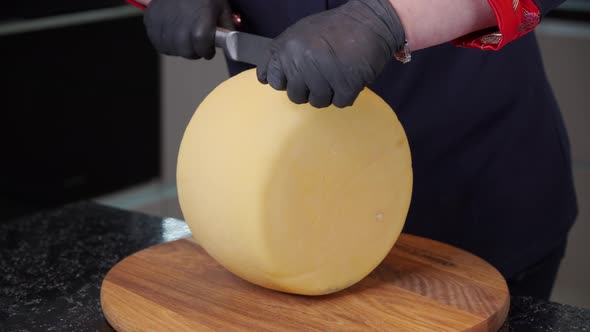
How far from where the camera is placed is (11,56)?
2.26 m

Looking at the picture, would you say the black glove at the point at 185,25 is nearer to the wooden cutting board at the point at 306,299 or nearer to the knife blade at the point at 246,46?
the knife blade at the point at 246,46

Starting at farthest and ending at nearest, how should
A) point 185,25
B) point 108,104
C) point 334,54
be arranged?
point 108,104
point 185,25
point 334,54

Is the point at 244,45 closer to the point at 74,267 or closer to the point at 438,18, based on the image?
Result: the point at 438,18

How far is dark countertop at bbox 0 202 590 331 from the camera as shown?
984mm

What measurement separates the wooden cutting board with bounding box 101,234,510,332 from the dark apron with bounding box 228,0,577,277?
234mm

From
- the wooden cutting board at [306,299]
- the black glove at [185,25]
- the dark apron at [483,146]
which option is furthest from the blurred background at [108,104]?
the wooden cutting board at [306,299]

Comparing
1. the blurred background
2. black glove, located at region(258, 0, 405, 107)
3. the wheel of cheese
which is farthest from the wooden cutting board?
the blurred background

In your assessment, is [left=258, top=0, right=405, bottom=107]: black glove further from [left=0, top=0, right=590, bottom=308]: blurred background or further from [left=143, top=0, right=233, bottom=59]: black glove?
[left=0, top=0, right=590, bottom=308]: blurred background

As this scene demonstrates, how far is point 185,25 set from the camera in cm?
108

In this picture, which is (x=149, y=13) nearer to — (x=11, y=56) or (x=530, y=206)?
(x=530, y=206)

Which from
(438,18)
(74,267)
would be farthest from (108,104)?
(438,18)

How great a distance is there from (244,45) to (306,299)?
279mm

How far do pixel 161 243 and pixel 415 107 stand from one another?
40cm

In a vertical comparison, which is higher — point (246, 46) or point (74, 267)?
point (246, 46)
